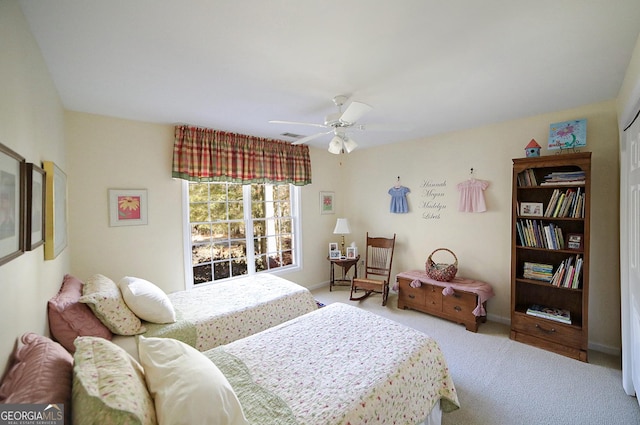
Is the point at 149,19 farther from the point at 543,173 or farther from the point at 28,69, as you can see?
the point at 543,173

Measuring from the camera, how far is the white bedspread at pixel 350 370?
131cm

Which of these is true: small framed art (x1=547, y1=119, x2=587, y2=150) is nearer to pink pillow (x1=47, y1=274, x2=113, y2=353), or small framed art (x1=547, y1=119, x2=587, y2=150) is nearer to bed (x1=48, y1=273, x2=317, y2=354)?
bed (x1=48, y1=273, x2=317, y2=354)

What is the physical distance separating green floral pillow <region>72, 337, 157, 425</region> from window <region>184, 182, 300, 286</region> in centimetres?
245

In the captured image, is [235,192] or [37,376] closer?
[37,376]

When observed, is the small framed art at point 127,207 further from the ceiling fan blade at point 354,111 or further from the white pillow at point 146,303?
the ceiling fan blade at point 354,111

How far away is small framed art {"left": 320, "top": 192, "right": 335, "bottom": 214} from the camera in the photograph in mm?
4816

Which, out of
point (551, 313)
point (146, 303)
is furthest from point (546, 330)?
point (146, 303)

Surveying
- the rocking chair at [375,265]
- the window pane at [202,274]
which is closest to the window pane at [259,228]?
the window pane at [202,274]

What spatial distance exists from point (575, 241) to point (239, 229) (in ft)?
12.8

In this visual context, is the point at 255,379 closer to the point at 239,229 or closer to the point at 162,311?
the point at 162,311

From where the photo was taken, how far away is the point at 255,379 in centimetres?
148

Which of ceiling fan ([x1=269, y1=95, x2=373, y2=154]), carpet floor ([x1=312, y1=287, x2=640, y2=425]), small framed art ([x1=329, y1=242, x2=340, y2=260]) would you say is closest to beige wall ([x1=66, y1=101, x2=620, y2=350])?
small framed art ([x1=329, y1=242, x2=340, y2=260])

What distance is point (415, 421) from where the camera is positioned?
152 cm

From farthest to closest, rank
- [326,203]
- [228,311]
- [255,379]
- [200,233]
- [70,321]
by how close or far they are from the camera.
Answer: [326,203] < [200,233] < [228,311] < [70,321] < [255,379]
